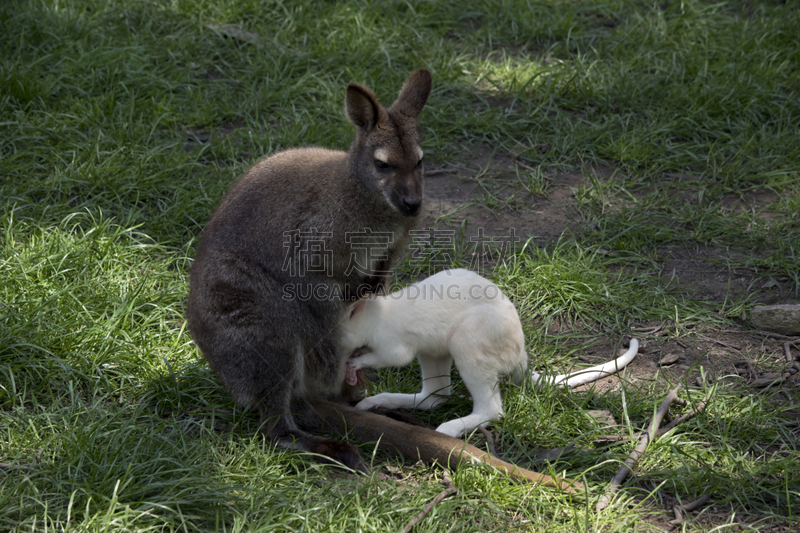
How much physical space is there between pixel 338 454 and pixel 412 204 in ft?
3.82

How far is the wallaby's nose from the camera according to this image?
339 cm

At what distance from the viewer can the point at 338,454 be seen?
10.4 ft

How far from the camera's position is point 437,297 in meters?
3.45

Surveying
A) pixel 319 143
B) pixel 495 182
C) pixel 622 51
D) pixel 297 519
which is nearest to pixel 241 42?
pixel 319 143

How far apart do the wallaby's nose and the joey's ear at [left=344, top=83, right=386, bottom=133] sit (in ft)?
1.40

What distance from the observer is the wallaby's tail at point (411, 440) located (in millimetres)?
2963

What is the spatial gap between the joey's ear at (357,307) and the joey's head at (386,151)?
0.46 m

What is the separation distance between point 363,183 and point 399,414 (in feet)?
3.62

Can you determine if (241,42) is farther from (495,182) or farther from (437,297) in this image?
(437,297)

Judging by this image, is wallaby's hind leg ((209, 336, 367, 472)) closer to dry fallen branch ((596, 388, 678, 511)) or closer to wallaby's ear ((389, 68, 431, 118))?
dry fallen branch ((596, 388, 678, 511))

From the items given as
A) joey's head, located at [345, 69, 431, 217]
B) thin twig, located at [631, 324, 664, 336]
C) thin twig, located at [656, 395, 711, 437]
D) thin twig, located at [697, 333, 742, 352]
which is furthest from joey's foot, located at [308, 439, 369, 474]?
thin twig, located at [697, 333, 742, 352]

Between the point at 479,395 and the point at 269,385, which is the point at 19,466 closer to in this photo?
the point at 269,385

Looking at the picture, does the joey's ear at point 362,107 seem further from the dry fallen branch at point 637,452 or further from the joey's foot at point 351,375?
the dry fallen branch at point 637,452

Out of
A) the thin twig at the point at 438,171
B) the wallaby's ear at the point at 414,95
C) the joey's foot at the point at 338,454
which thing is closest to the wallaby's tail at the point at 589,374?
the joey's foot at the point at 338,454
